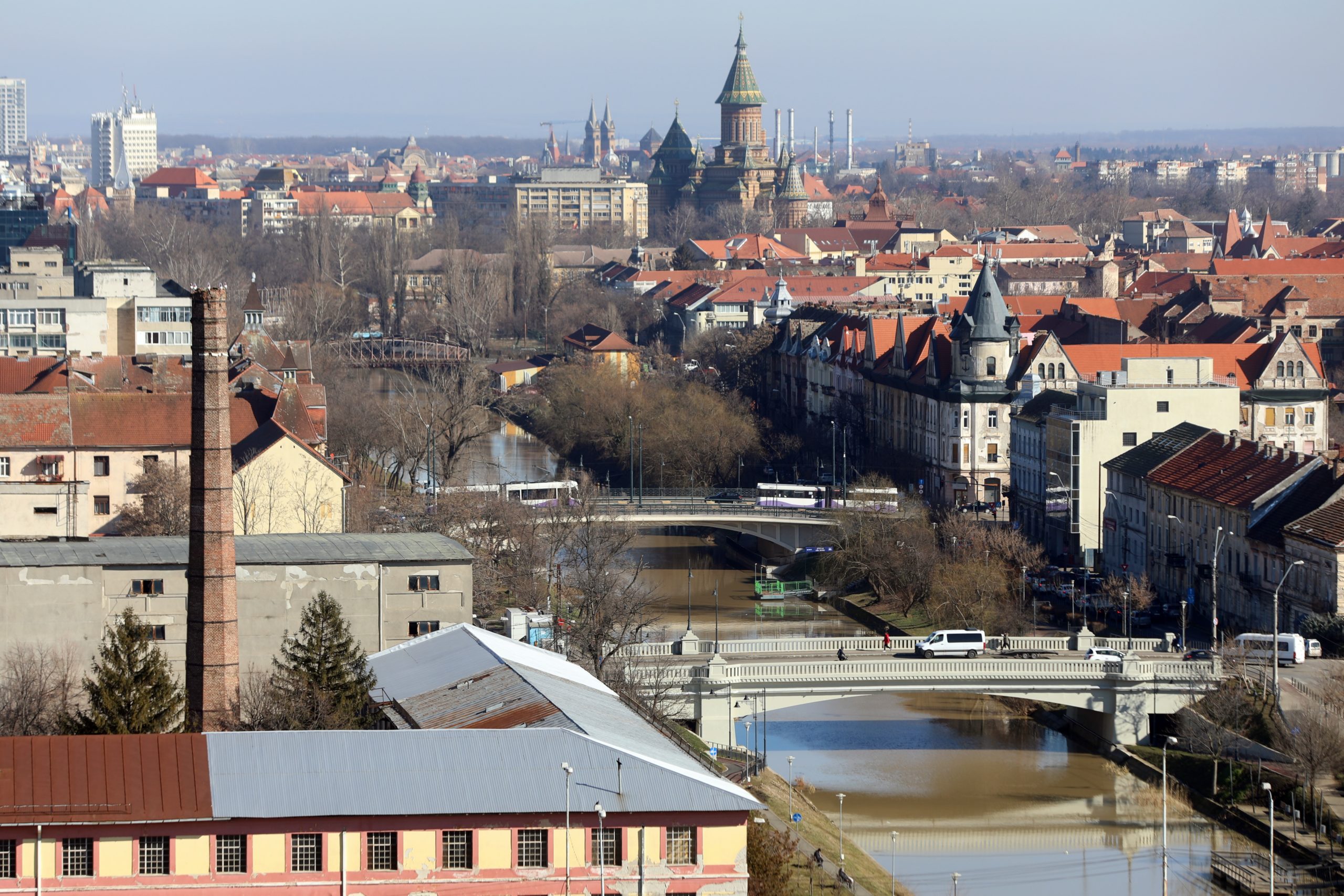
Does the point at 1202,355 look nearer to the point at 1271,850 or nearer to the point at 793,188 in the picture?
the point at 1271,850

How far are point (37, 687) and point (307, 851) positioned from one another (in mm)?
11200

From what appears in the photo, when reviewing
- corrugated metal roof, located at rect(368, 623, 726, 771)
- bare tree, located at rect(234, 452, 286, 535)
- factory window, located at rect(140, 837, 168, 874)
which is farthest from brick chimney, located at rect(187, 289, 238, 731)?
bare tree, located at rect(234, 452, 286, 535)

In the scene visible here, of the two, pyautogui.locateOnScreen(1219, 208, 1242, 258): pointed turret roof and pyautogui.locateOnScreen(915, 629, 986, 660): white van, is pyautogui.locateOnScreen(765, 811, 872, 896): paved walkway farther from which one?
pyautogui.locateOnScreen(1219, 208, 1242, 258): pointed turret roof

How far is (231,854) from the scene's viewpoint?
86.4 feet

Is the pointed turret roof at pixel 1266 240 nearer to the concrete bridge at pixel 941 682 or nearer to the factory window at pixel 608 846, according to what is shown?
the concrete bridge at pixel 941 682

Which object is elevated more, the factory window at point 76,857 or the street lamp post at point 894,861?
the factory window at point 76,857

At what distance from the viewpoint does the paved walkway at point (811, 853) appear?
3284cm

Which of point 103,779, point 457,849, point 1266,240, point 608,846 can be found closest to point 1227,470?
point 608,846

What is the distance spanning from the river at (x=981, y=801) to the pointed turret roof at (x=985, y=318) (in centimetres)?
2206

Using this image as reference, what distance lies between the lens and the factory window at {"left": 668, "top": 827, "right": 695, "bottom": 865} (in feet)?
87.9

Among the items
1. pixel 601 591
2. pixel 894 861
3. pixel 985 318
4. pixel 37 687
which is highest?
pixel 985 318

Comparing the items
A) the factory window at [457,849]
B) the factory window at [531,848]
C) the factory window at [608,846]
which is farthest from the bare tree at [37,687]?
the factory window at [608,846]

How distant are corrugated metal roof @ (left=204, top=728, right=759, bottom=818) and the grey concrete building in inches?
496

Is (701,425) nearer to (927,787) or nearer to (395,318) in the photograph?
(927,787)
